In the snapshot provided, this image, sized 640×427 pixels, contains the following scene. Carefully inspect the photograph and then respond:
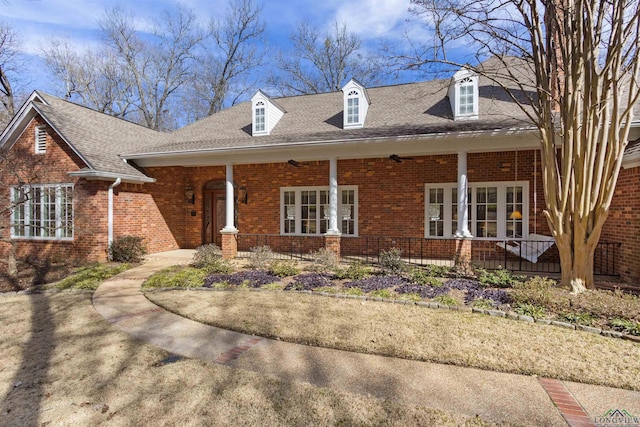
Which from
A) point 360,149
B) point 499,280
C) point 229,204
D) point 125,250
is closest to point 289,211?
point 229,204

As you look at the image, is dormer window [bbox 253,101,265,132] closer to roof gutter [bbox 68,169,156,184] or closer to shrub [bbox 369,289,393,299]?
roof gutter [bbox 68,169,156,184]

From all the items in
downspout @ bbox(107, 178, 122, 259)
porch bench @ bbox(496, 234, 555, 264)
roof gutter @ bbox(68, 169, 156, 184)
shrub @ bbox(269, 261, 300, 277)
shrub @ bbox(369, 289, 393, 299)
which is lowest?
shrub @ bbox(369, 289, 393, 299)

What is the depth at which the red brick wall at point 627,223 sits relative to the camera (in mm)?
7215

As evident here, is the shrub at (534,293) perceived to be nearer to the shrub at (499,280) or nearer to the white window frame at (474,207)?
the shrub at (499,280)

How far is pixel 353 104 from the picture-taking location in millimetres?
11281

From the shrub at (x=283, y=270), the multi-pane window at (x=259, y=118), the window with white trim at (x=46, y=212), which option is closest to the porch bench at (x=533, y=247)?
the shrub at (x=283, y=270)

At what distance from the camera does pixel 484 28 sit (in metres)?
7.65

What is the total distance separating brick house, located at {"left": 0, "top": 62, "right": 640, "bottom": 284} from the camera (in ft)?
30.9

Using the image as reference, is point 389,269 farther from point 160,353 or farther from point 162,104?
point 162,104

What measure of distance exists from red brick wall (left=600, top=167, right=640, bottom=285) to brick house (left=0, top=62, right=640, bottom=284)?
9 cm

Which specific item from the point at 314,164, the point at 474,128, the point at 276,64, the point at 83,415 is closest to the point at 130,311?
the point at 83,415

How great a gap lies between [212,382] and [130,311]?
3208 mm

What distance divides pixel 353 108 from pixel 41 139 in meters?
10.6

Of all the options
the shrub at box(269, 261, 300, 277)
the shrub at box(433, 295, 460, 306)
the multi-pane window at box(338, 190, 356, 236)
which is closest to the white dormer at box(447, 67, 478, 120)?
the multi-pane window at box(338, 190, 356, 236)
